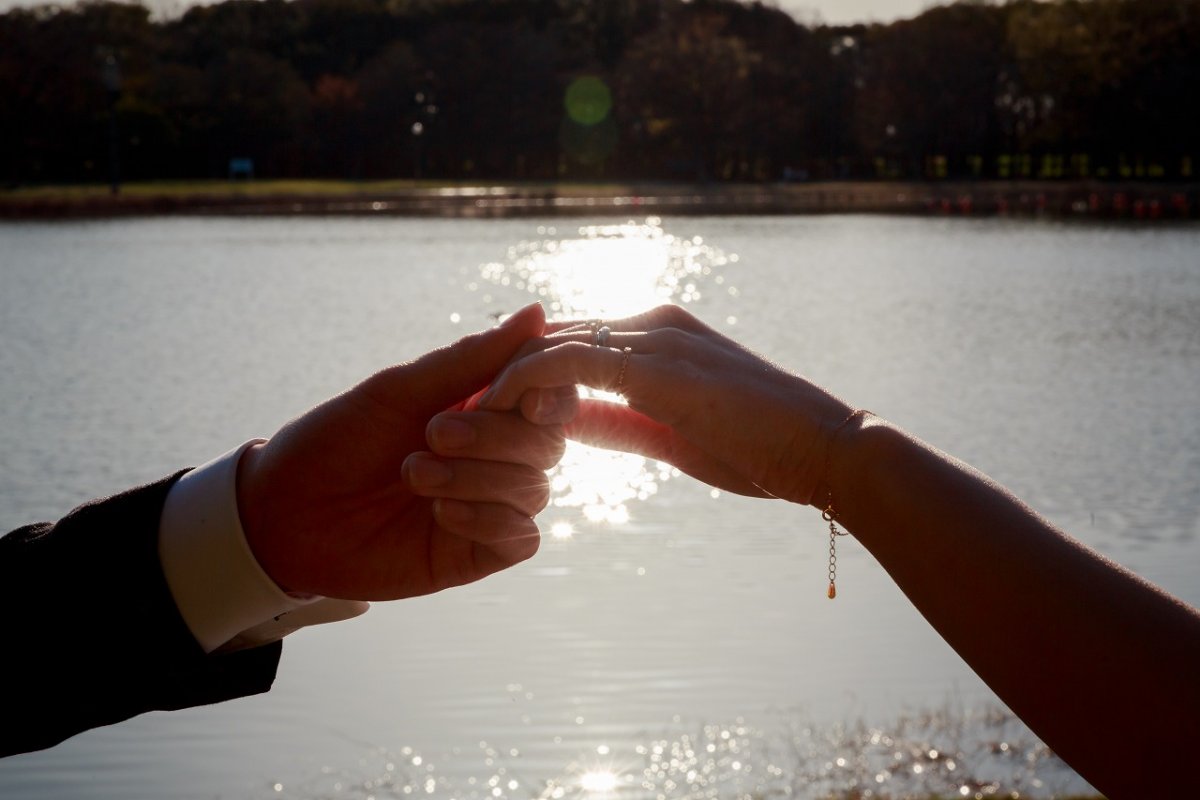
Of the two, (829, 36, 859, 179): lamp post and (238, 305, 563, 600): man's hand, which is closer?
(238, 305, 563, 600): man's hand

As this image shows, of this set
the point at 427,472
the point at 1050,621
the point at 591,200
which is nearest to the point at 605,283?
the point at 427,472

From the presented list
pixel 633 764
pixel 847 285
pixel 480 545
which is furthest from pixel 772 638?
pixel 847 285

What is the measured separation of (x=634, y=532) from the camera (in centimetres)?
1251

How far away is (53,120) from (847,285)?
58.3 metres

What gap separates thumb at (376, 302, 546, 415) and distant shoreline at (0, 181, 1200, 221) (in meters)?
67.1

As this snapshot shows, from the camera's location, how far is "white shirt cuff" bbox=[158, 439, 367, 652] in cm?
136

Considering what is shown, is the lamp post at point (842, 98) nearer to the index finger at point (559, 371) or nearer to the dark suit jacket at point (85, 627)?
the index finger at point (559, 371)

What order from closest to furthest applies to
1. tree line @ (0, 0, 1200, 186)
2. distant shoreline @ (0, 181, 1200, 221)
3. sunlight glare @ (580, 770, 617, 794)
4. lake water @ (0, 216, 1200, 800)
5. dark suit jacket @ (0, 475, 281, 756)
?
dark suit jacket @ (0, 475, 281, 756) → sunlight glare @ (580, 770, 617, 794) → lake water @ (0, 216, 1200, 800) → distant shoreline @ (0, 181, 1200, 221) → tree line @ (0, 0, 1200, 186)

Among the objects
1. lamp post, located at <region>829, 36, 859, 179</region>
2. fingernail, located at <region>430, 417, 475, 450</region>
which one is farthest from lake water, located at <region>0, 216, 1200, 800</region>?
lamp post, located at <region>829, 36, 859, 179</region>

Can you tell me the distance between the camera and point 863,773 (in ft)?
21.4

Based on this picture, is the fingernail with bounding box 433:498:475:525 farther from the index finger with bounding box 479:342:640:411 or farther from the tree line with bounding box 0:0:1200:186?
the tree line with bounding box 0:0:1200:186

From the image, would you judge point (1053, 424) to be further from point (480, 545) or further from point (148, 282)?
point (148, 282)

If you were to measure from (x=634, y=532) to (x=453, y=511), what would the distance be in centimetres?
1108

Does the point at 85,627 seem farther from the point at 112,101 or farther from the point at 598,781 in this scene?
the point at 112,101
